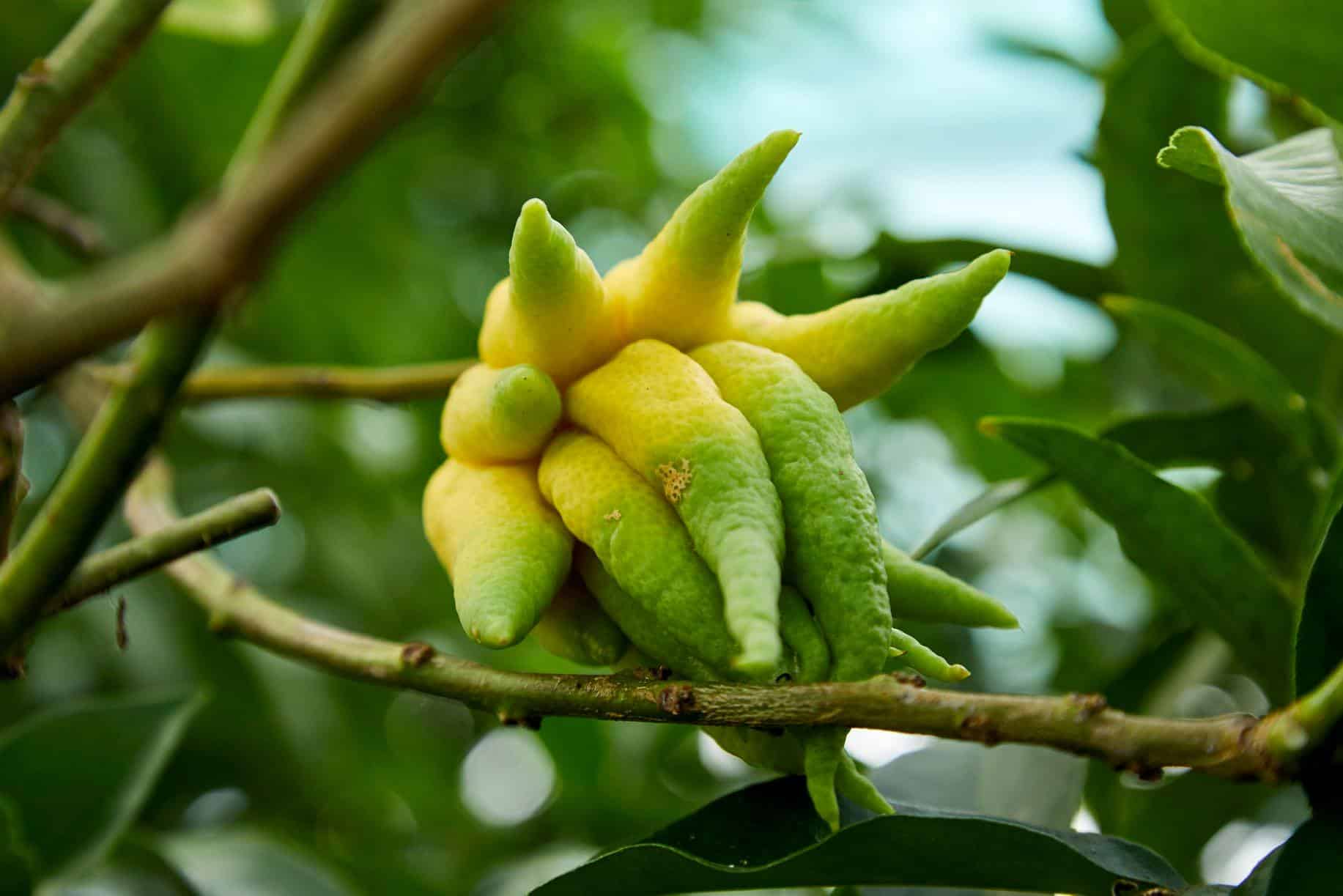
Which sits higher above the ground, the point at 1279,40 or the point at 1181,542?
the point at 1279,40

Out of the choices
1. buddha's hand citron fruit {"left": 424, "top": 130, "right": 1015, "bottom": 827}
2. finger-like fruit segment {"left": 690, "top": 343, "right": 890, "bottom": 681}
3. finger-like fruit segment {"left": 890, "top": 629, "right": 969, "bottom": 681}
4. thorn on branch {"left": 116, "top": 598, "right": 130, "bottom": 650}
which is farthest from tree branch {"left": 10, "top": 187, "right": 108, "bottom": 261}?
finger-like fruit segment {"left": 890, "top": 629, "right": 969, "bottom": 681}

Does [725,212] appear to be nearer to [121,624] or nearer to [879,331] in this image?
[879,331]

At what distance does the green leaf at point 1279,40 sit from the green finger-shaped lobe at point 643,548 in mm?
478

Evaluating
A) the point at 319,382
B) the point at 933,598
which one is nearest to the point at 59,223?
the point at 319,382

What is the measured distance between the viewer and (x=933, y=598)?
75 centimetres

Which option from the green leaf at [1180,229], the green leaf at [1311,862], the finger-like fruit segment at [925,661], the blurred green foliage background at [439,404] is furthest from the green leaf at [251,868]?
the green leaf at [1180,229]

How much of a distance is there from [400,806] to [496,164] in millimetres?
1182

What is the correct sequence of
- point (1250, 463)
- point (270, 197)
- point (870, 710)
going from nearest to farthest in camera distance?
point (270, 197), point (870, 710), point (1250, 463)

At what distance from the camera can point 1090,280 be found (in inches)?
51.8

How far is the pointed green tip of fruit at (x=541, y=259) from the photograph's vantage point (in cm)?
68

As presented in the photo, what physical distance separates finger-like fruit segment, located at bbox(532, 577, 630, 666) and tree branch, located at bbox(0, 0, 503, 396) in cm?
37

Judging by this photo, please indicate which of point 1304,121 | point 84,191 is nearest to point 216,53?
point 84,191

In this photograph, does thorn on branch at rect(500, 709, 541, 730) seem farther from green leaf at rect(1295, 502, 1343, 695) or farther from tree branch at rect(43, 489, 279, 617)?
green leaf at rect(1295, 502, 1343, 695)

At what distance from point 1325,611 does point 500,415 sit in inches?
20.3
